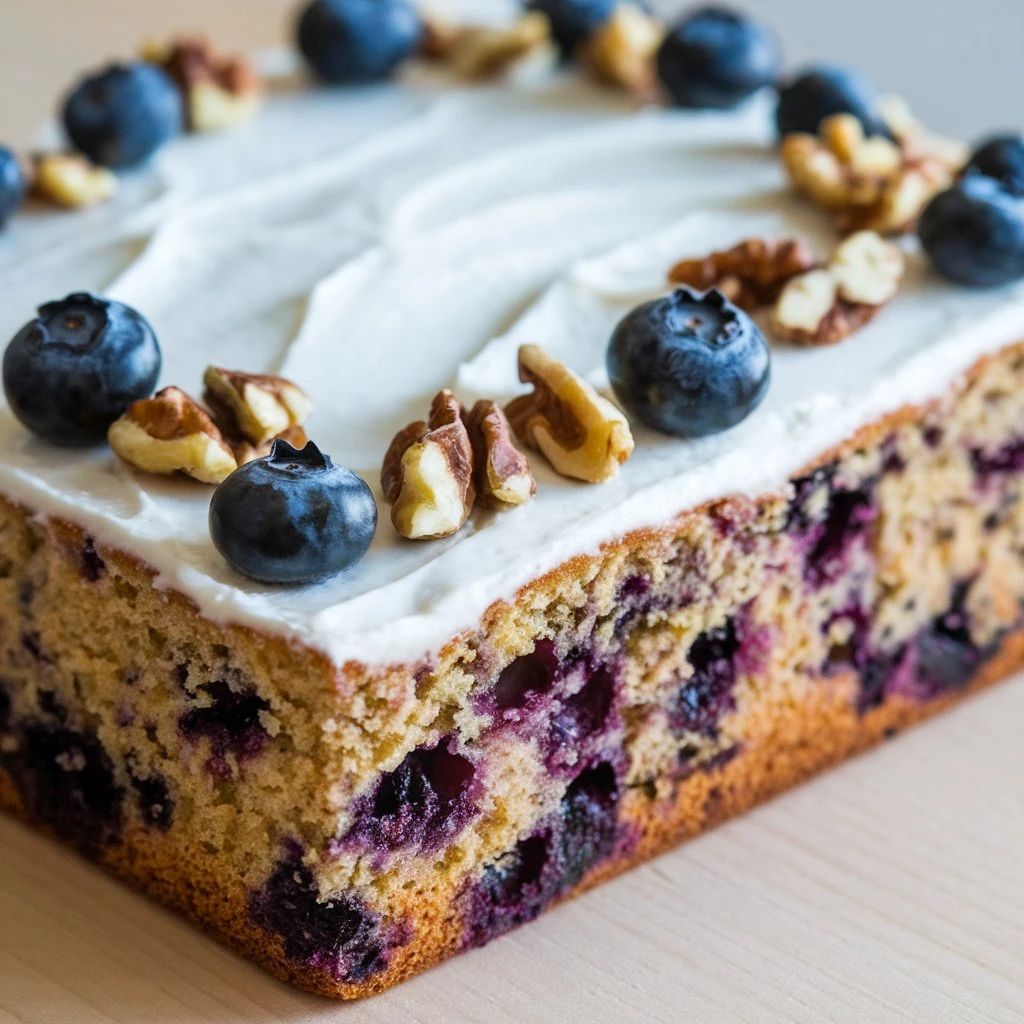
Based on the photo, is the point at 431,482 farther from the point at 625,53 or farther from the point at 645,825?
the point at 625,53

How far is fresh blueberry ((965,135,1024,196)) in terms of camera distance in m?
2.54

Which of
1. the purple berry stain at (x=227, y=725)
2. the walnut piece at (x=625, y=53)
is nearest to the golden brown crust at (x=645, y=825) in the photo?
the purple berry stain at (x=227, y=725)

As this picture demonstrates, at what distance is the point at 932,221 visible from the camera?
242 centimetres

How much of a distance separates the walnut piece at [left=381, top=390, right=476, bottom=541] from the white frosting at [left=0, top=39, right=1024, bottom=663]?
25 millimetres

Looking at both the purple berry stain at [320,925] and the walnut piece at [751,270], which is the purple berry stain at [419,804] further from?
the walnut piece at [751,270]

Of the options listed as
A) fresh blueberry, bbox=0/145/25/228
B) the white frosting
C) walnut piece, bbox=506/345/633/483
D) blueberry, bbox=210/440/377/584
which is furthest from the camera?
fresh blueberry, bbox=0/145/25/228

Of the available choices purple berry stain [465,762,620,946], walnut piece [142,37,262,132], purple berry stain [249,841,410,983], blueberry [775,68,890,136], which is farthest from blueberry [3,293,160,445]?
blueberry [775,68,890,136]

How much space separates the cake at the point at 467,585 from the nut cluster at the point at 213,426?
0.03 m

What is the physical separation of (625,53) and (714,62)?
0.20 meters

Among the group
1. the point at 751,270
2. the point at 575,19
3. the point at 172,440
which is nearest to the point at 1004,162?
the point at 751,270

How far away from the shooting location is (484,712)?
1906mm

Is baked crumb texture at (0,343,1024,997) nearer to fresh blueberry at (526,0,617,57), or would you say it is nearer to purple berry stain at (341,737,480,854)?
purple berry stain at (341,737,480,854)

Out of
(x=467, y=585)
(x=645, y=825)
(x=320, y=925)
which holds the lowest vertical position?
(x=645, y=825)

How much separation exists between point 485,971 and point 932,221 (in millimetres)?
1140
